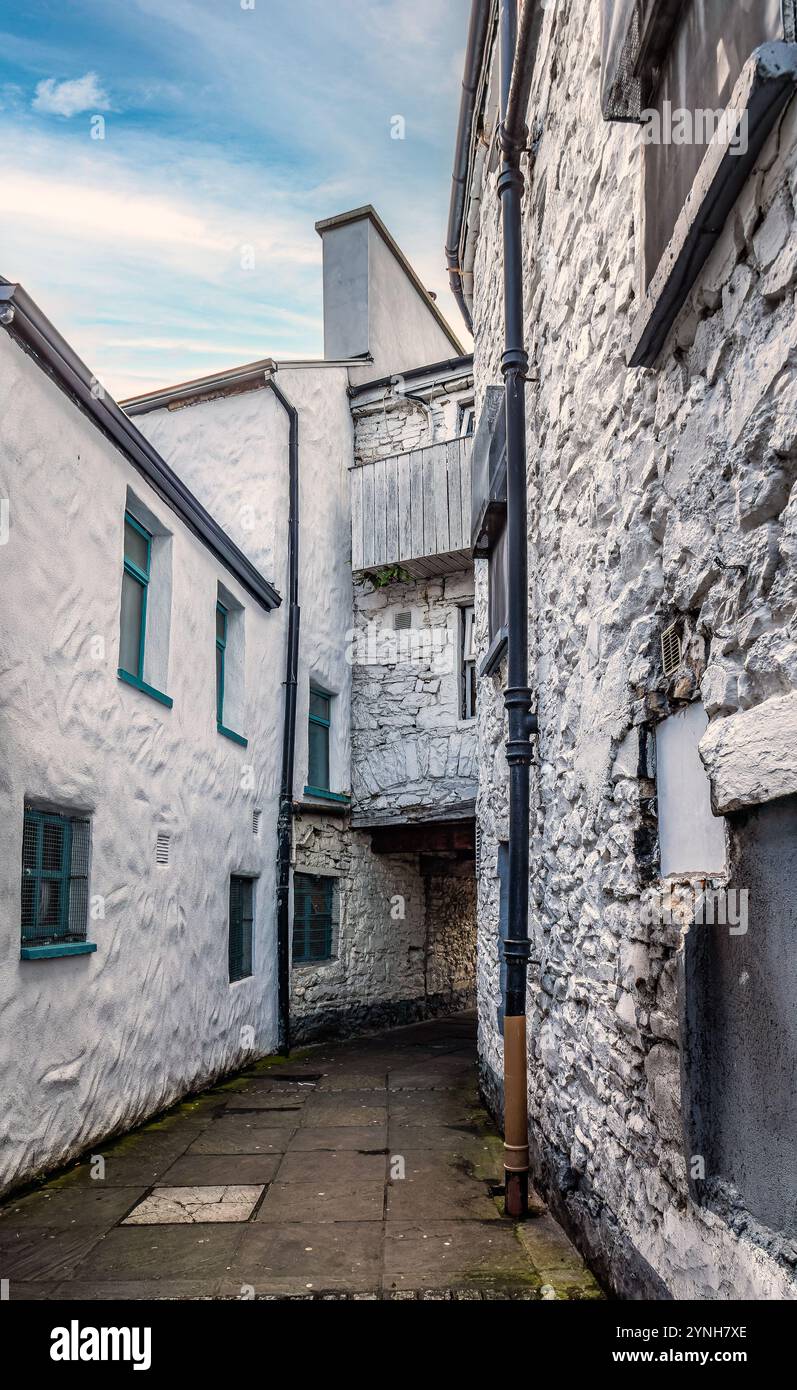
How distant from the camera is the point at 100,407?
5.62 m

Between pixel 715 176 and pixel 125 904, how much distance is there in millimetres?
5123

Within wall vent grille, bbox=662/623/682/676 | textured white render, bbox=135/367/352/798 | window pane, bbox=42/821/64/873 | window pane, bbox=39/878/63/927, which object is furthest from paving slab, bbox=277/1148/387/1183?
textured white render, bbox=135/367/352/798

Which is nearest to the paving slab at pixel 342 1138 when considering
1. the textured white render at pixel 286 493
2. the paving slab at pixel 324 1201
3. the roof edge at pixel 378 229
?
the paving slab at pixel 324 1201

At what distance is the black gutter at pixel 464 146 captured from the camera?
6.03 meters

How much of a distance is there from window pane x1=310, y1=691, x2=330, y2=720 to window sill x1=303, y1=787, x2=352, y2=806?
84 cm

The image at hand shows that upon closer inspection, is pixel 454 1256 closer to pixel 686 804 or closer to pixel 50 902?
pixel 686 804

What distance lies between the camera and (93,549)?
18.5ft

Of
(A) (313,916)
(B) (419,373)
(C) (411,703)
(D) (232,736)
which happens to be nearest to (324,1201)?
(D) (232,736)

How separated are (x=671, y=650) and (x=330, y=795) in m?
7.84

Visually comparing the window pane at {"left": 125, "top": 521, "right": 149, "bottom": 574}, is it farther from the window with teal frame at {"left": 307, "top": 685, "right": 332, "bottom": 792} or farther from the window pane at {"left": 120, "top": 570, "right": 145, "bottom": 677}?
the window with teal frame at {"left": 307, "top": 685, "right": 332, "bottom": 792}

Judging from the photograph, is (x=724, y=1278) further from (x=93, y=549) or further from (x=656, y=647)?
(x=93, y=549)

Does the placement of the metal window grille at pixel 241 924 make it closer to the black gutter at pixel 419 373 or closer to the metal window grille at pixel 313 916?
the metal window grille at pixel 313 916

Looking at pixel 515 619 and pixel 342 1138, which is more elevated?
pixel 515 619
